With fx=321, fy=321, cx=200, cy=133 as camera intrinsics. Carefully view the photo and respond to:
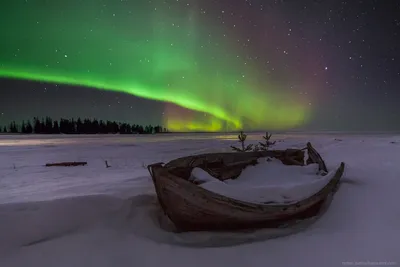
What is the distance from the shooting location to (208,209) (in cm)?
433

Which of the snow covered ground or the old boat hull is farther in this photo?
the old boat hull

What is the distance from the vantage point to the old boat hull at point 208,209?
4297mm

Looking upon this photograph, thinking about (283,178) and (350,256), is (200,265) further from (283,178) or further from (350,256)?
(283,178)

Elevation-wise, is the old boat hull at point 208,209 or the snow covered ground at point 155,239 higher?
the old boat hull at point 208,209

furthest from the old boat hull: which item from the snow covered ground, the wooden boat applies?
the snow covered ground

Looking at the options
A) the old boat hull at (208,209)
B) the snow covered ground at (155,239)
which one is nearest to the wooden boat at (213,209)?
the old boat hull at (208,209)

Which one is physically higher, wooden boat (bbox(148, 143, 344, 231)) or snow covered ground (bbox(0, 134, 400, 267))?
wooden boat (bbox(148, 143, 344, 231))

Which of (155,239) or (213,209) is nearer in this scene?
(155,239)

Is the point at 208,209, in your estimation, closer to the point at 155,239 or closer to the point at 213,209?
the point at 213,209

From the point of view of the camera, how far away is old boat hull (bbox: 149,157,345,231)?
14.1ft

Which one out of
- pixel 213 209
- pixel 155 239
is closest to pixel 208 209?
pixel 213 209

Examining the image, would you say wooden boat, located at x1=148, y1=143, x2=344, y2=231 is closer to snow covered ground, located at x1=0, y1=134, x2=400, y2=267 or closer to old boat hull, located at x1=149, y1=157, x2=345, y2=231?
old boat hull, located at x1=149, y1=157, x2=345, y2=231

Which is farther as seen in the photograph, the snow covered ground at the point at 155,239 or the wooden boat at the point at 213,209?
the wooden boat at the point at 213,209

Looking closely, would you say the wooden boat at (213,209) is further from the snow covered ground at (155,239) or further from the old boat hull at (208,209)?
the snow covered ground at (155,239)
